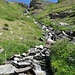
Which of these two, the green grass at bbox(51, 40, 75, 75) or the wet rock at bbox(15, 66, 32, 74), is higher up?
the green grass at bbox(51, 40, 75, 75)

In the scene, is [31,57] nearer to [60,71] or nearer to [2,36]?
[60,71]

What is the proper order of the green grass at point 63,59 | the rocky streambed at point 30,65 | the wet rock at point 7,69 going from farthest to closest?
the rocky streambed at point 30,65, the wet rock at point 7,69, the green grass at point 63,59

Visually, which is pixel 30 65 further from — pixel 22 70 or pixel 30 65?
pixel 22 70

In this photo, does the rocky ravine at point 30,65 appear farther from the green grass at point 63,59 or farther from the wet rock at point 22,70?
the green grass at point 63,59

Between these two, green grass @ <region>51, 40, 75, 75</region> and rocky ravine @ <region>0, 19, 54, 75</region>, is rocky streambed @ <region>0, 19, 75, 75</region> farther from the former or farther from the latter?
green grass @ <region>51, 40, 75, 75</region>

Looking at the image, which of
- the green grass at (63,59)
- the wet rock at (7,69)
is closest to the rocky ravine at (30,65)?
the wet rock at (7,69)

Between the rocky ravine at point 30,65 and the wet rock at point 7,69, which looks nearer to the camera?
the wet rock at point 7,69

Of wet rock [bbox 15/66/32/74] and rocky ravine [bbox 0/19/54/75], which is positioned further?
rocky ravine [bbox 0/19/54/75]

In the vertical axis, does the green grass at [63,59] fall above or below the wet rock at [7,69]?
above

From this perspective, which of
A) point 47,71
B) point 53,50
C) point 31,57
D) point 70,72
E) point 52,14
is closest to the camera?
point 70,72

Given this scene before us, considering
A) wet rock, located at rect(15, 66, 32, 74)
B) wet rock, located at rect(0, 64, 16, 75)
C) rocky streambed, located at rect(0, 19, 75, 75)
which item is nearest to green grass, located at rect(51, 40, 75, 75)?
rocky streambed, located at rect(0, 19, 75, 75)

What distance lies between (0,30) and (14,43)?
842cm

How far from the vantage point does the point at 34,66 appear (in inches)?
895

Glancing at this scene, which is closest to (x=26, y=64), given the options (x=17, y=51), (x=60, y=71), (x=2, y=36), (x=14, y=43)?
(x=60, y=71)
